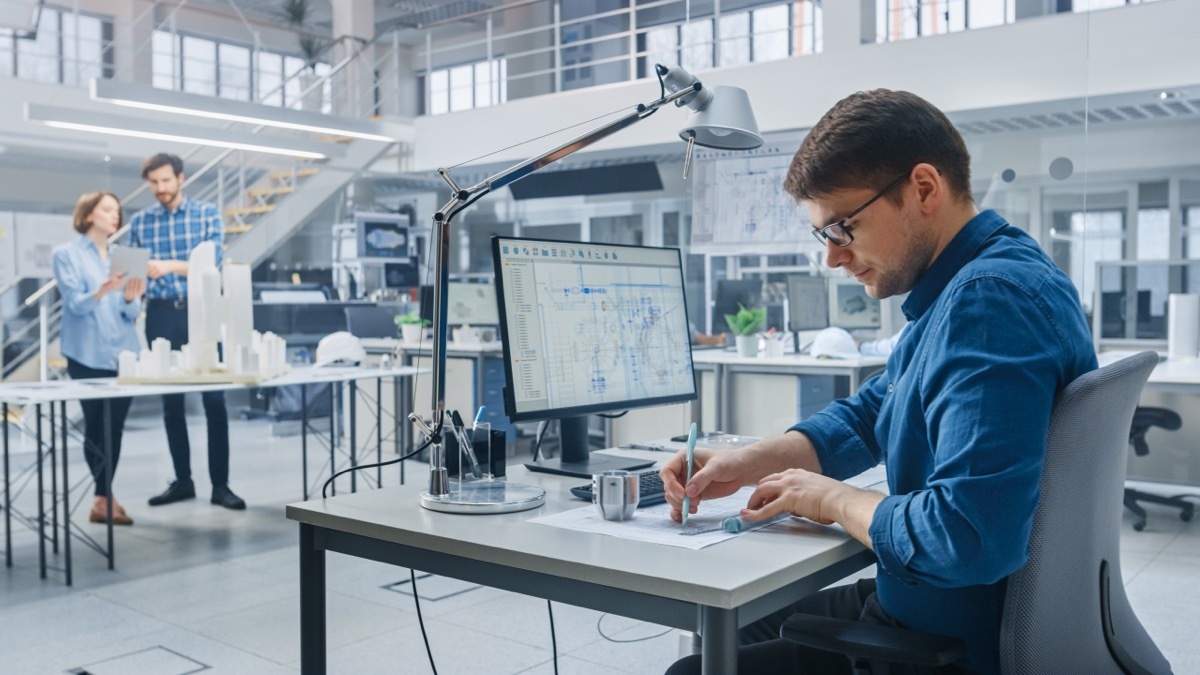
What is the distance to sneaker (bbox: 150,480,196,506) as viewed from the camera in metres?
4.73

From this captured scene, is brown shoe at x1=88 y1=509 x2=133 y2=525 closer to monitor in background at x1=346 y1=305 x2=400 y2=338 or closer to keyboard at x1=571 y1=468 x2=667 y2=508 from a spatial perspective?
monitor in background at x1=346 y1=305 x2=400 y2=338

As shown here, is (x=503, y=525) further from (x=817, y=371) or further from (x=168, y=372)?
Answer: (x=817, y=371)

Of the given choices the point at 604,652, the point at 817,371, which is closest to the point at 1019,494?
the point at 604,652

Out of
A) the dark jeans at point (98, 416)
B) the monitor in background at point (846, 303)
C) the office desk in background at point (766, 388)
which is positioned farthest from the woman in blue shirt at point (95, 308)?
the monitor in background at point (846, 303)

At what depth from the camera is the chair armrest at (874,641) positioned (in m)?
1.08

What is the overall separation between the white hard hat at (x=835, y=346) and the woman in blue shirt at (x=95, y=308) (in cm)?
308

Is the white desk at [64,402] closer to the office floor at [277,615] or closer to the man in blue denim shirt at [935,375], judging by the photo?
the office floor at [277,615]

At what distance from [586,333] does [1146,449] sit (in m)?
3.56

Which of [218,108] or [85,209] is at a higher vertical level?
[218,108]

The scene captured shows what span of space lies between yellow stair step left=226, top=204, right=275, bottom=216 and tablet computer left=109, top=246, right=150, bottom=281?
5.75 meters

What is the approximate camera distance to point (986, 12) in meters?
6.34

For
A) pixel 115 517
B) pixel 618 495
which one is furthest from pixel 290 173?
pixel 618 495

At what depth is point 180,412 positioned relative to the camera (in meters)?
4.56

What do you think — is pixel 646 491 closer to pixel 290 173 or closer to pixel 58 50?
pixel 290 173
